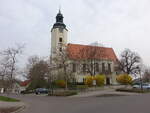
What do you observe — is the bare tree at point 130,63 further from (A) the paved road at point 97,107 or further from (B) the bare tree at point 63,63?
(A) the paved road at point 97,107

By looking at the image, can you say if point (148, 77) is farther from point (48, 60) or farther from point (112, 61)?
point (48, 60)

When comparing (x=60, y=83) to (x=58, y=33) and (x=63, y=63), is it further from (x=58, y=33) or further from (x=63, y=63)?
(x=58, y=33)

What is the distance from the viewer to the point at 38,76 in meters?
63.1

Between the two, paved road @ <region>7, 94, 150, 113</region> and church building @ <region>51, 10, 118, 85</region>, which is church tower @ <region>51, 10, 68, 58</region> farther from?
paved road @ <region>7, 94, 150, 113</region>

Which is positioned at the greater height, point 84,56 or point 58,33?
point 58,33

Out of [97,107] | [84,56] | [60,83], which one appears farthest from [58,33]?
[97,107]

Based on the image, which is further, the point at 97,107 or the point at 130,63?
the point at 130,63

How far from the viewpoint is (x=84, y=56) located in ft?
212

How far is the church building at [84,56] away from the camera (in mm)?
63875

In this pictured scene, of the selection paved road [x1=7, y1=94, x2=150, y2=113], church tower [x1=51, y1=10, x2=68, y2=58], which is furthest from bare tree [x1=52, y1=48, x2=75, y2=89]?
paved road [x1=7, y1=94, x2=150, y2=113]

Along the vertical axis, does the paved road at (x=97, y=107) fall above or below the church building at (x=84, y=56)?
below

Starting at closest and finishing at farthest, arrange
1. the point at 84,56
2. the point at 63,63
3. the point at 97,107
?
the point at 97,107 → the point at 63,63 → the point at 84,56

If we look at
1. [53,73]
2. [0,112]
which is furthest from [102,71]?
[0,112]

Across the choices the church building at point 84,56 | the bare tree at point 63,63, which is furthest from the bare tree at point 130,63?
the bare tree at point 63,63
